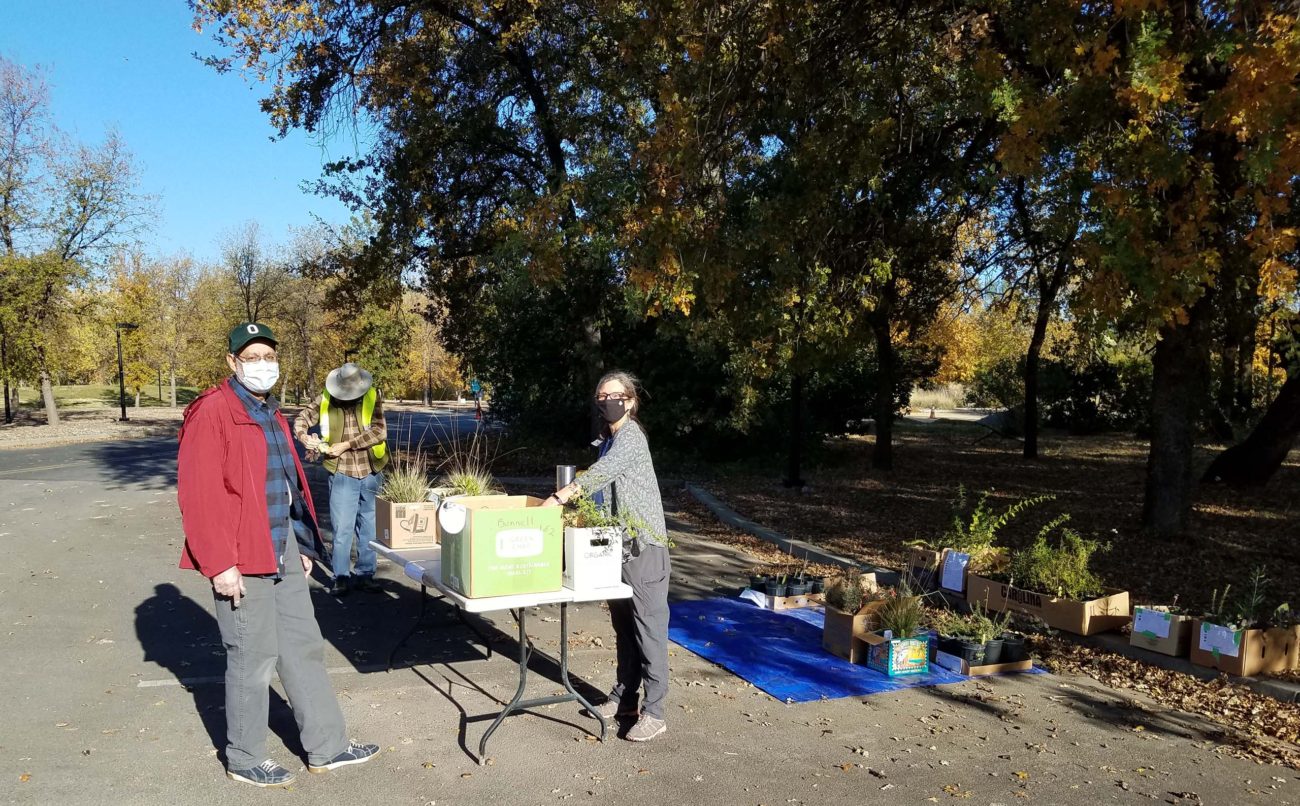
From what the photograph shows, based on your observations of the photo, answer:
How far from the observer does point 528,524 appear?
441 cm

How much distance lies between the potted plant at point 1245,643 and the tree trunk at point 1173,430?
13.3ft

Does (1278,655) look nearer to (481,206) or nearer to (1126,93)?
(1126,93)

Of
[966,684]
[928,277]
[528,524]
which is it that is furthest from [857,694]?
[928,277]

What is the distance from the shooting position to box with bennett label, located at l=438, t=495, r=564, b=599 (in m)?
4.28

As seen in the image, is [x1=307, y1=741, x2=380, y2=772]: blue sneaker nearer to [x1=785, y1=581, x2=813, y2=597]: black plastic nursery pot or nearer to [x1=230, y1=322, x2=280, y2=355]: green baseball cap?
[x1=230, y1=322, x2=280, y2=355]: green baseball cap

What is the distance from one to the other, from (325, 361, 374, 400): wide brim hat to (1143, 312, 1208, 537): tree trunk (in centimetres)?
783

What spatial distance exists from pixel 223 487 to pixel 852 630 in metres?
4.02

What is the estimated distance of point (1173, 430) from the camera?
378 inches

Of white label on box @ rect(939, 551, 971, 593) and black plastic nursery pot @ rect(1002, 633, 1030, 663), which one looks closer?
black plastic nursery pot @ rect(1002, 633, 1030, 663)

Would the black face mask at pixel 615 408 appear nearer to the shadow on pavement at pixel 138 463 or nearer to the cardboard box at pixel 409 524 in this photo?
the cardboard box at pixel 409 524

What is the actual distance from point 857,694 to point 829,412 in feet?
50.4

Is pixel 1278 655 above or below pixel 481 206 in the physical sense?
below

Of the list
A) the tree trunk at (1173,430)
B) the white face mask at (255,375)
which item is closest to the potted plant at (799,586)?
the tree trunk at (1173,430)

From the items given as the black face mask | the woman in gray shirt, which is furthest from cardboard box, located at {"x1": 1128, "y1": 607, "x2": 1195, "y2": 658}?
the black face mask
